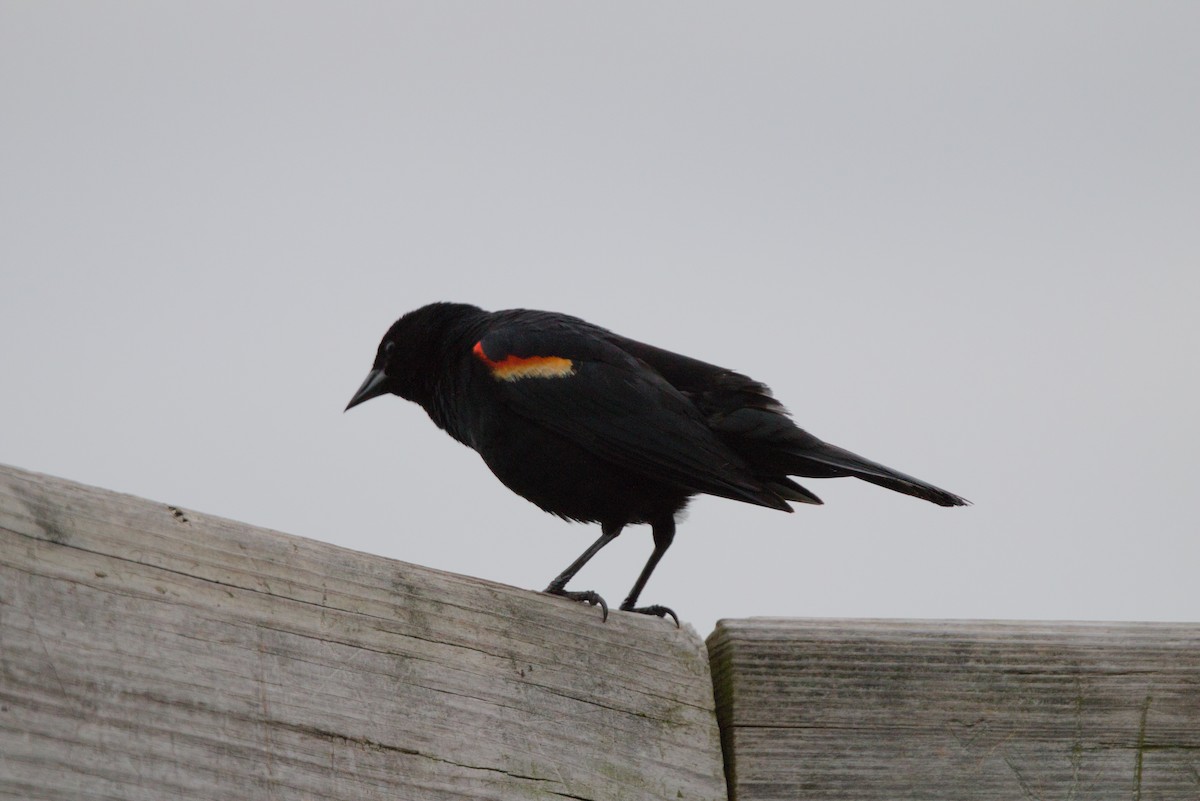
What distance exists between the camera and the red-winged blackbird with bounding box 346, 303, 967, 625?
4.15 metres

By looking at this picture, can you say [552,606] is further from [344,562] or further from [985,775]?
[985,775]

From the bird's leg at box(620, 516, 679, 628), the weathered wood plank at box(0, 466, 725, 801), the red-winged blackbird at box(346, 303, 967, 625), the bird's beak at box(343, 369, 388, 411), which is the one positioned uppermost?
Answer: the bird's beak at box(343, 369, 388, 411)

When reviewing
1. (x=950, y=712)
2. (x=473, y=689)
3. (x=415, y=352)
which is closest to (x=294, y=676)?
(x=473, y=689)

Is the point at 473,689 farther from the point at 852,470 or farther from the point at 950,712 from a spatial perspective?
the point at 852,470

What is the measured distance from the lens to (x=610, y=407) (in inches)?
173

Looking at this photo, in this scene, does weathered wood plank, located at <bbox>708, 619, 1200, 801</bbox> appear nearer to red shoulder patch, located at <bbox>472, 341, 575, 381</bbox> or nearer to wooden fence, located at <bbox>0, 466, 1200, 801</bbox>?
wooden fence, located at <bbox>0, 466, 1200, 801</bbox>

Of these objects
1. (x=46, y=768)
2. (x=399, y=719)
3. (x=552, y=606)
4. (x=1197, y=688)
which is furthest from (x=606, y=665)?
(x=1197, y=688)

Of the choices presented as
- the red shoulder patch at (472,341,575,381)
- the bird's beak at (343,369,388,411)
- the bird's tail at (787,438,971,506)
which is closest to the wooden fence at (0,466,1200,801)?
the bird's tail at (787,438,971,506)

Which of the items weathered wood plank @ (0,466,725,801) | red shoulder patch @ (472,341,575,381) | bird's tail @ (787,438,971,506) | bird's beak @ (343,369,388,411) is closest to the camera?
weathered wood plank @ (0,466,725,801)

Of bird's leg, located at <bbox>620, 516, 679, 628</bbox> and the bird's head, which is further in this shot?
the bird's head

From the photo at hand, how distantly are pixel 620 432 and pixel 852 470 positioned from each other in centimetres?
76

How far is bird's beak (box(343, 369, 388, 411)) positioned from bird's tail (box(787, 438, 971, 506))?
1.92 metres

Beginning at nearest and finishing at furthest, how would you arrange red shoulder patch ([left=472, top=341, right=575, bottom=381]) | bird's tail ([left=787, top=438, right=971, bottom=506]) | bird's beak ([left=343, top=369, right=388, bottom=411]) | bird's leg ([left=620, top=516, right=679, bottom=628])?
1. bird's tail ([left=787, top=438, right=971, bottom=506])
2. bird's leg ([left=620, top=516, right=679, bottom=628])
3. red shoulder patch ([left=472, top=341, right=575, bottom=381])
4. bird's beak ([left=343, top=369, right=388, bottom=411])

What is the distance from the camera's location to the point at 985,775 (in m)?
1.94
